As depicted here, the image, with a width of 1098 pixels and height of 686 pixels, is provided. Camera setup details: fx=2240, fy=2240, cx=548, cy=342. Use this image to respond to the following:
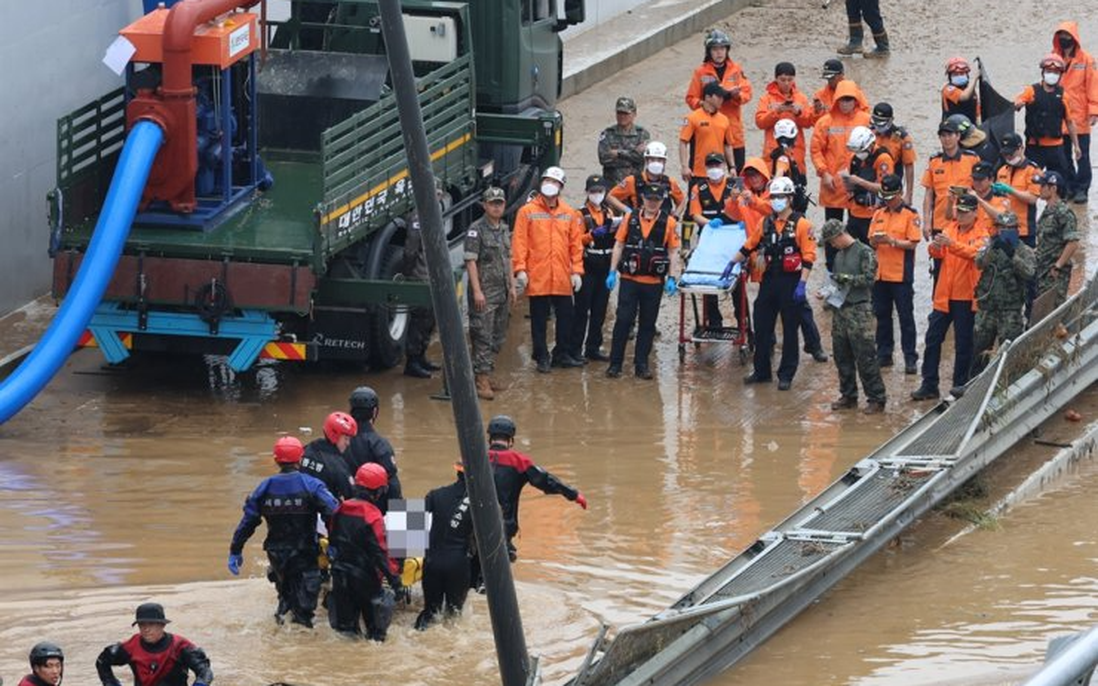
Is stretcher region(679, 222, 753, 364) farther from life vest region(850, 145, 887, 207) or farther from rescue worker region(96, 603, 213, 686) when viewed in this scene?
rescue worker region(96, 603, 213, 686)

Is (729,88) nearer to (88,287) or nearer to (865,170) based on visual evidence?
(865,170)

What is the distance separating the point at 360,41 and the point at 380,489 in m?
7.60

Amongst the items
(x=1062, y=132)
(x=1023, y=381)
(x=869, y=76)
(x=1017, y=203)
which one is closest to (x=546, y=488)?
(x=1023, y=381)

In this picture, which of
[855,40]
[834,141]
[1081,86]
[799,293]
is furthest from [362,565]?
[855,40]

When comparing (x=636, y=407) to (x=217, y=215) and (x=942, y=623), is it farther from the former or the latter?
(x=942, y=623)

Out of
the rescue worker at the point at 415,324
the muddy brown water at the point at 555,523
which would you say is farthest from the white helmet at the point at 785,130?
the rescue worker at the point at 415,324

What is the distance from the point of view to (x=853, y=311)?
16.2 meters

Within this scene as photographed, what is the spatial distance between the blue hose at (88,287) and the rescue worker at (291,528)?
3.87 m

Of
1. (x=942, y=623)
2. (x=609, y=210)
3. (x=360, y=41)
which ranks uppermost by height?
(x=360, y=41)

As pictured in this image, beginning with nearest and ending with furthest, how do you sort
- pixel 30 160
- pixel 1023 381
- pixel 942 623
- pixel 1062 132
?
pixel 942 623 < pixel 1023 381 < pixel 30 160 < pixel 1062 132

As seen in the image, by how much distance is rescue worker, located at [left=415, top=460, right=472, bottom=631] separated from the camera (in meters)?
12.1

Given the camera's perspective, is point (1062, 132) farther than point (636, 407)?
Yes

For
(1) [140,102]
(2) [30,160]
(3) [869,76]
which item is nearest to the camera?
(1) [140,102]

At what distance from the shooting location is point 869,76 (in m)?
25.4
